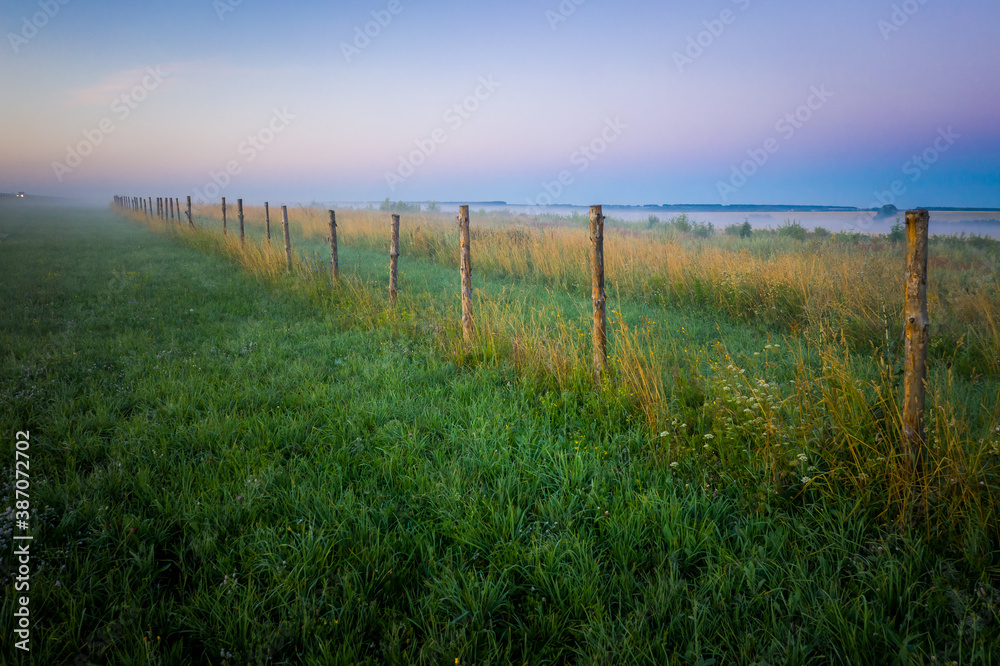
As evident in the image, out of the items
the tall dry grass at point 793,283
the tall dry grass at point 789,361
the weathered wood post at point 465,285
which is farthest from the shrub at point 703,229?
the weathered wood post at point 465,285

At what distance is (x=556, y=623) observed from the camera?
7.31ft

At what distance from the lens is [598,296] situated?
4.71 metres

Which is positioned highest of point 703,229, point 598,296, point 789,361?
point 703,229

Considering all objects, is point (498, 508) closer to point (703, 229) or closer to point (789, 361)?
point (789, 361)

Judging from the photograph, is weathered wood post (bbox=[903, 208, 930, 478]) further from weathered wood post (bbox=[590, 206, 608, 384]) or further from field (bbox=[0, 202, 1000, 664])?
weathered wood post (bbox=[590, 206, 608, 384])

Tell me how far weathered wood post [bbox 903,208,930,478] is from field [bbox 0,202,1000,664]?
10cm

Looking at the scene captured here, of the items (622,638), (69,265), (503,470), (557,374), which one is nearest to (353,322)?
(557,374)

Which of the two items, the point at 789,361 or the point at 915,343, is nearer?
the point at 915,343

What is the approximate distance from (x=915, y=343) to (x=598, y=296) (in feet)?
7.97

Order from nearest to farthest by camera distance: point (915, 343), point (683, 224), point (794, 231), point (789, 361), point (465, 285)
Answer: point (915, 343)
point (789, 361)
point (465, 285)
point (794, 231)
point (683, 224)

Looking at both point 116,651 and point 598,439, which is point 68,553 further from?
point 598,439

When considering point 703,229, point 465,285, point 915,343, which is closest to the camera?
point 915,343

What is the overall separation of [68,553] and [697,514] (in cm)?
349

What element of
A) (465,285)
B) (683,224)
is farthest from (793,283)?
(683,224)
